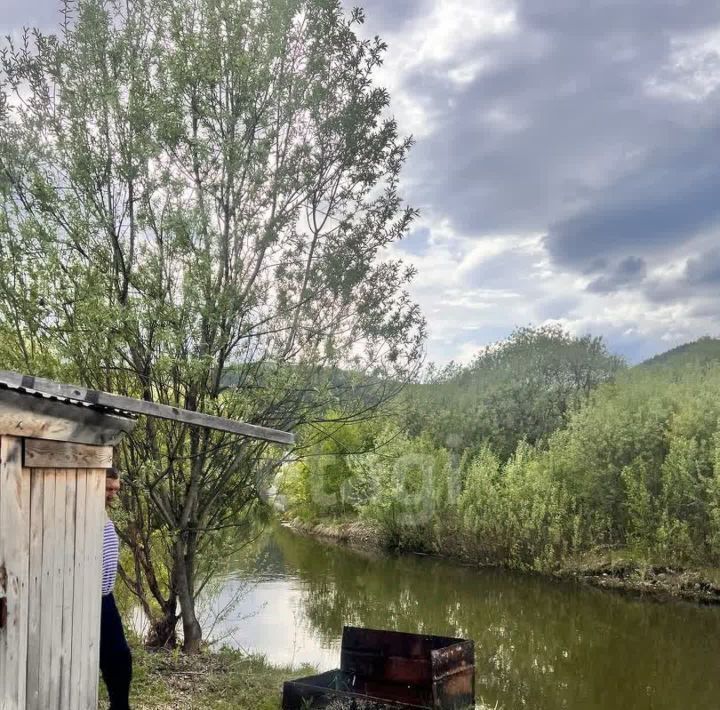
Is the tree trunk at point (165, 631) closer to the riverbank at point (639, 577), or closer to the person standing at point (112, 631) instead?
the person standing at point (112, 631)

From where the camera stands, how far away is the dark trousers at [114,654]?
21.9 ft

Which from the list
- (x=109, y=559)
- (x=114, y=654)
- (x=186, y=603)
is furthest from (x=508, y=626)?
(x=109, y=559)

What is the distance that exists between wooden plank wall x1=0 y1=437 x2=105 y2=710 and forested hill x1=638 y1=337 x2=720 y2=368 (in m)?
32.1

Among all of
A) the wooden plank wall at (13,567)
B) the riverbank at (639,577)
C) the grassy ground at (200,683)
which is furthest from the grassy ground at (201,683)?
the riverbank at (639,577)

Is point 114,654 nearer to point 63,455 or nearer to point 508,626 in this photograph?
point 63,455

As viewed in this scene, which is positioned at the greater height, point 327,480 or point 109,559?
point 327,480

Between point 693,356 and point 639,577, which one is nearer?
point 639,577

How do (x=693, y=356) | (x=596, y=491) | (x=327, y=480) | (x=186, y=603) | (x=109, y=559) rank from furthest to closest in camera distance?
(x=693, y=356) < (x=327, y=480) < (x=596, y=491) < (x=186, y=603) < (x=109, y=559)

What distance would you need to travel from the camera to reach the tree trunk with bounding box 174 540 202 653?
35.8ft

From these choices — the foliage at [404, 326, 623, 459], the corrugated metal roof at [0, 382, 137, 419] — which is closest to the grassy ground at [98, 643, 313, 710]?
the corrugated metal roof at [0, 382, 137, 419]

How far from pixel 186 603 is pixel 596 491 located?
17336 mm

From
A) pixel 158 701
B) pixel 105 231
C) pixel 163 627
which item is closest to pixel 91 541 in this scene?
pixel 158 701

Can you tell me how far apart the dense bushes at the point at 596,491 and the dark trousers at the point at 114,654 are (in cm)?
1900

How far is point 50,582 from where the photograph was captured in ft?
17.4
